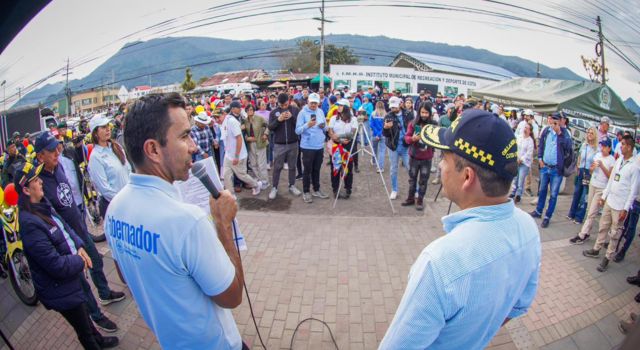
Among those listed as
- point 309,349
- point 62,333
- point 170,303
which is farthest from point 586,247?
point 62,333

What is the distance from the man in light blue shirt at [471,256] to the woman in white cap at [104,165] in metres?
4.07

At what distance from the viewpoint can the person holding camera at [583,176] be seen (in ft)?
20.2

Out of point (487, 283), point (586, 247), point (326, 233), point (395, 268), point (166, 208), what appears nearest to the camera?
point (487, 283)

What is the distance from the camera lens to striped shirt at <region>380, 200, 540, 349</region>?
1.19m

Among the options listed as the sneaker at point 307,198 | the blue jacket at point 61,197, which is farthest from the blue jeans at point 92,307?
the sneaker at point 307,198

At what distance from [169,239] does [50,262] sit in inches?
80.6

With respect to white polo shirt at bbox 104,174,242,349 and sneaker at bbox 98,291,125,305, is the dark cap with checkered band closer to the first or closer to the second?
white polo shirt at bbox 104,174,242,349

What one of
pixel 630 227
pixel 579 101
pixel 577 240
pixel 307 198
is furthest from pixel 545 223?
pixel 307 198

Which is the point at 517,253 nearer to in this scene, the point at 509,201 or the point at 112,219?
the point at 509,201

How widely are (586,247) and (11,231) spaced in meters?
8.29

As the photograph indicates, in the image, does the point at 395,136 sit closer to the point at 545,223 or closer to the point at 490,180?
the point at 545,223

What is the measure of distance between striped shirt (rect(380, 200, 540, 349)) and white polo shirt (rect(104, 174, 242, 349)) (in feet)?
2.72

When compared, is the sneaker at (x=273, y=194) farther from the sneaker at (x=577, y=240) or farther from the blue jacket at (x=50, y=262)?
the sneaker at (x=577, y=240)

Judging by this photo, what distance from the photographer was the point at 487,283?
123cm
